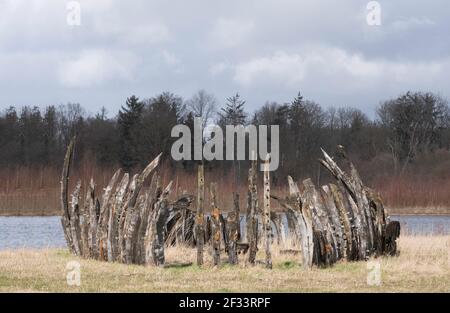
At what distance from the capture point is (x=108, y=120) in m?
66.9

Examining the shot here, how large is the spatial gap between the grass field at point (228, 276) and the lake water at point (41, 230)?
17.7 ft

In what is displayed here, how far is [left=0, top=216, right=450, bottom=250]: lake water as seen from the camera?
20.9 metres

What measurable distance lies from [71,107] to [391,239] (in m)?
60.0

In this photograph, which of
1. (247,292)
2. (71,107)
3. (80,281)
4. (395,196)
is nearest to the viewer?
(247,292)

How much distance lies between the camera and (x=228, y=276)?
12.3 meters

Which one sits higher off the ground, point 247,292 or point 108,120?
point 108,120

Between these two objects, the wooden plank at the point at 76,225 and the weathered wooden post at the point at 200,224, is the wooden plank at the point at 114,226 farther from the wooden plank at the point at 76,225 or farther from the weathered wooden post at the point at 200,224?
the weathered wooden post at the point at 200,224

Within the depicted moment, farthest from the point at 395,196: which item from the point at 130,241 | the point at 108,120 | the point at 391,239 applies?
the point at 108,120

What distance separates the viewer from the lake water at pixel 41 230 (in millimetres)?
20922

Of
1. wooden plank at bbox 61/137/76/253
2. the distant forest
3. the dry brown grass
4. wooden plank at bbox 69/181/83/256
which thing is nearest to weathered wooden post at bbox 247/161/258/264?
wooden plank at bbox 69/181/83/256

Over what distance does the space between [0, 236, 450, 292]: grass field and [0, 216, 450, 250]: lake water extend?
539 centimetres
